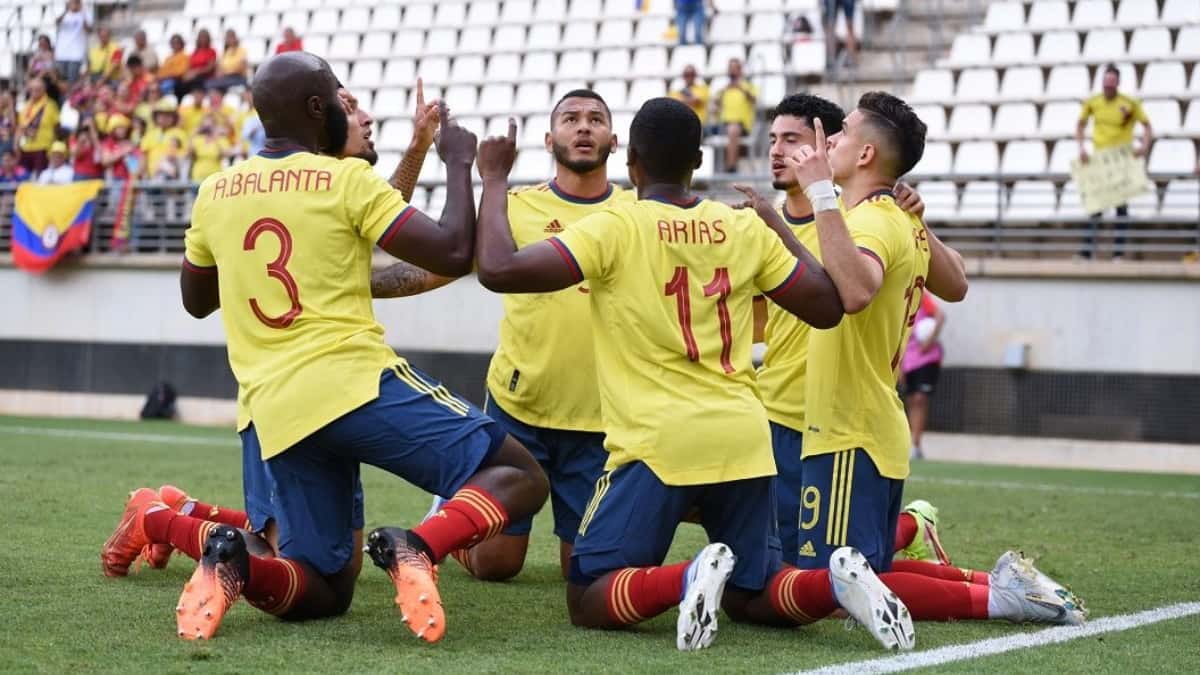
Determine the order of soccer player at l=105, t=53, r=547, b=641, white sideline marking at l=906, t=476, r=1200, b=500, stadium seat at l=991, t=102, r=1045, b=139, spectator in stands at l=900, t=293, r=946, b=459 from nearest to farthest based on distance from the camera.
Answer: soccer player at l=105, t=53, r=547, b=641, white sideline marking at l=906, t=476, r=1200, b=500, spectator in stands at l=900, t=293, r=946, b=459, stadium seat at l=991, t=102, r=1045, b=139

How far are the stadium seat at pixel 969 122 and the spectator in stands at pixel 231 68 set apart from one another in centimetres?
916

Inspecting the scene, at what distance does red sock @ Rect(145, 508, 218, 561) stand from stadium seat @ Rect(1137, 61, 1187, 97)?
13.0 metres

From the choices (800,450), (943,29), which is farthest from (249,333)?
(943,29)

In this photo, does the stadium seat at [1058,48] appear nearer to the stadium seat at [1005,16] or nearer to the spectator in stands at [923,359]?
the stadium seat at [1005,16]

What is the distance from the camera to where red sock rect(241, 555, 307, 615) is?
549 cm

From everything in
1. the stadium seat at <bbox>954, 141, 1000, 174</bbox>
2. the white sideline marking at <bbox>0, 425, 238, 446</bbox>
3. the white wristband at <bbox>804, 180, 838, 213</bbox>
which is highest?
the stadium seat at <bbox>954, 141, 1000, 174</bbox>

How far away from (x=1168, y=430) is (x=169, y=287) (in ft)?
35.3

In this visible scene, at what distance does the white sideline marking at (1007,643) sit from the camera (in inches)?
198

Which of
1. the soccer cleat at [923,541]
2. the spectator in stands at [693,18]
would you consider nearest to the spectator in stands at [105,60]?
the spectator in stands at [693,18]

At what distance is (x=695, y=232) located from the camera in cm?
556

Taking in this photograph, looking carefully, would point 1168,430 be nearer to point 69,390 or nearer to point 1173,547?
point 1173,547

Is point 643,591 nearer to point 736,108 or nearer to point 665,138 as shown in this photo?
point 665,138

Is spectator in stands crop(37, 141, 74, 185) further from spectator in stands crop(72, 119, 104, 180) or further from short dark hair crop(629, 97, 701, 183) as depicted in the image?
short dark hair crop(629, 97, 701, 183)

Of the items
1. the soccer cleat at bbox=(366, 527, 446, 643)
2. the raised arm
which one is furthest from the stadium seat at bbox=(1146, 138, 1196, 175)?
the soccer cleat at bbox=(366, 527, 446, 643)
